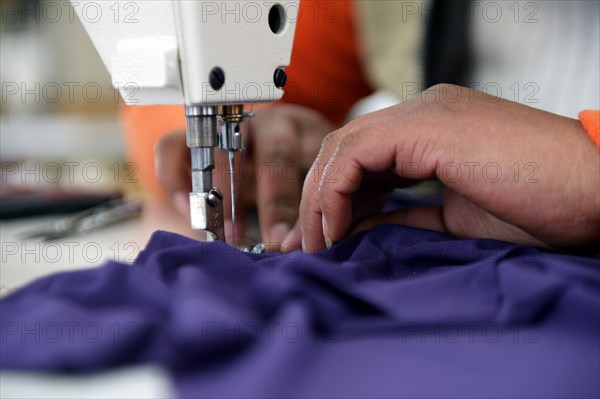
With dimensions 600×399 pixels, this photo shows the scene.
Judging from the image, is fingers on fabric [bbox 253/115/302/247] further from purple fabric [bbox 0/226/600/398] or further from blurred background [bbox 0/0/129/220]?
blurred background [bbox 0/0/129/220]

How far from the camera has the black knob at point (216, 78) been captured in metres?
0.78

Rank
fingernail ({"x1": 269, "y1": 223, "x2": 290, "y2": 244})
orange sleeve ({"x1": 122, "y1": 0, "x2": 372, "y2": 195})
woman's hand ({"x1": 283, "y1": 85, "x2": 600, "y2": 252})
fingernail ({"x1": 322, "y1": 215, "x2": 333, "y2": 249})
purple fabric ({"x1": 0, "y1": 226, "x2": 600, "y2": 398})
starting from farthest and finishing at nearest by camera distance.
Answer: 1. orange sleeve ({"x1": 122, "y1": 0, "x2": 372, "y2": 195})
2. fingernail ({"x1": 269, "y1": 223, "x2": 290, "y2": 244})
3. fingernail ({"x1": 322, "y1": 215, "x2": 333, "y2": 249})
4. woman's hand ({"x1": 283, "y1": 85, "x2": 600, "y2": 252})
5. purple fabric ({"x1": 0, "y1": 226, "x2": 600, "y2": 398})

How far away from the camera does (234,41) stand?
79cm

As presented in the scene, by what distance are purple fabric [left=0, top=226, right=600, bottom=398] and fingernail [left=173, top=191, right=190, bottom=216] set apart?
2.02 ft

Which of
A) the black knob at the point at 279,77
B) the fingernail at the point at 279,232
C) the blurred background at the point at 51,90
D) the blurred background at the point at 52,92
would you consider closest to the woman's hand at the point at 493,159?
the black knob at the point at 279,77

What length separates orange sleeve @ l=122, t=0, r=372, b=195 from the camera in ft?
6.73

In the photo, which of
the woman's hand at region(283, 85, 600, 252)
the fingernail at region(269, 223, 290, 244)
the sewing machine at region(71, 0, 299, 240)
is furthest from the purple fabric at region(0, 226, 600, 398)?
the fingernail at region(269, 223, 290, 244)

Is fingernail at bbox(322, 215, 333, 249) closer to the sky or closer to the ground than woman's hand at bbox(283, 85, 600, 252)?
closer to the ground

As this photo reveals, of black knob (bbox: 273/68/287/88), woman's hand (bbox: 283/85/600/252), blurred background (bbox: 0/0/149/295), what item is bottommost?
blurred background (bbox: 0/0/149/295)

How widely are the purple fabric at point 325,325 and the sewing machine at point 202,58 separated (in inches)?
7.2

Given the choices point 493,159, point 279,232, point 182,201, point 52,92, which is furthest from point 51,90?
point 493,159

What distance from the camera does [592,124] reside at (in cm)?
70

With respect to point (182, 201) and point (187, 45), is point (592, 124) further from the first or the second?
point (182, 201)

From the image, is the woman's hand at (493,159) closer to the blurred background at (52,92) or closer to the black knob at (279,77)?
the black knob at (279,77)
